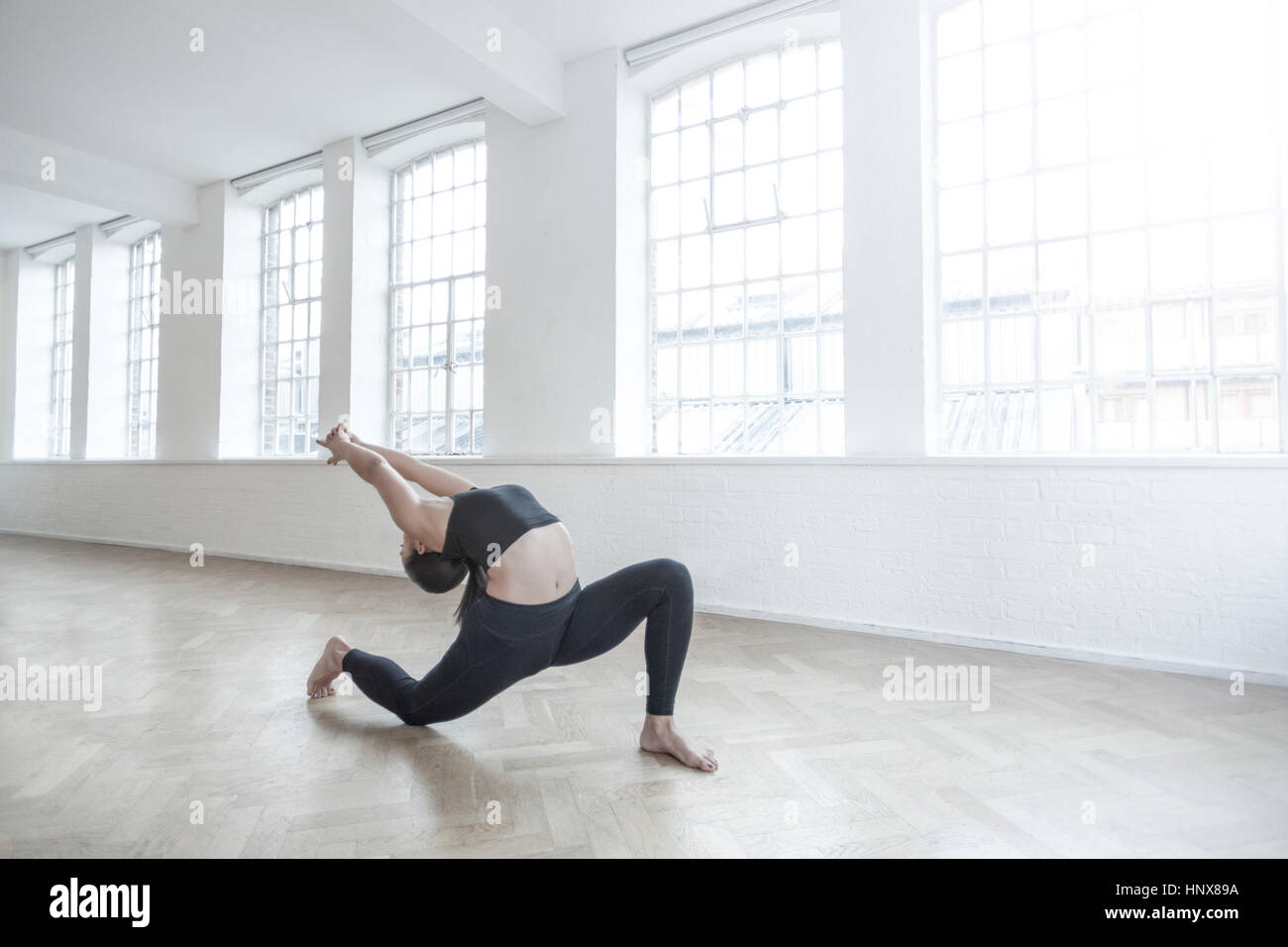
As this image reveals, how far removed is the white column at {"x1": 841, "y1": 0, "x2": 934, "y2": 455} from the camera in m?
4.42

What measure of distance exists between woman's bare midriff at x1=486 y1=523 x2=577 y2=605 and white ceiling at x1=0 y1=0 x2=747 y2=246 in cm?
397

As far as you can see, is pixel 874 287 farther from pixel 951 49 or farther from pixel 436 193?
pixel 436 193

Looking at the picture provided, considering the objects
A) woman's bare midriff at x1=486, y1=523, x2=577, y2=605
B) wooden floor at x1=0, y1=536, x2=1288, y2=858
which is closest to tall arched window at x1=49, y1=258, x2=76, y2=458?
wooden floor at x1=0, y1=536, x2=1288, y2=858

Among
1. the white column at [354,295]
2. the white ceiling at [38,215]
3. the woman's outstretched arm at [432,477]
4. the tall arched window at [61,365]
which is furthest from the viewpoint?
the tall arched window at [61,365]

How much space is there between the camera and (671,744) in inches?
91.0

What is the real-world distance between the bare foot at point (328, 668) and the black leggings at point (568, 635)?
57 centimetres

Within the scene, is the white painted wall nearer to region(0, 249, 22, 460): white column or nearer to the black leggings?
the black leggings

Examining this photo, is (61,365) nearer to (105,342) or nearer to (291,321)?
(105,342)

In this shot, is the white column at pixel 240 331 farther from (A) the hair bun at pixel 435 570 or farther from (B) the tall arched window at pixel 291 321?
(A) the hair bun at pixel 435 570

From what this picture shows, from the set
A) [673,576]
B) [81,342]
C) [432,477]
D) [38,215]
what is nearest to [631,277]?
[432,477]

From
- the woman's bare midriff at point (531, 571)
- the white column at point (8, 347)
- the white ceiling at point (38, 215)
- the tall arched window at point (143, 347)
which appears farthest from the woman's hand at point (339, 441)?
the white column at point (8, 347)

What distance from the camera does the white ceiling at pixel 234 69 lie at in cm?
518

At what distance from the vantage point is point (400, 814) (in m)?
1.92

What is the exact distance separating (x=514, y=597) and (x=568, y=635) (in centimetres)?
25
